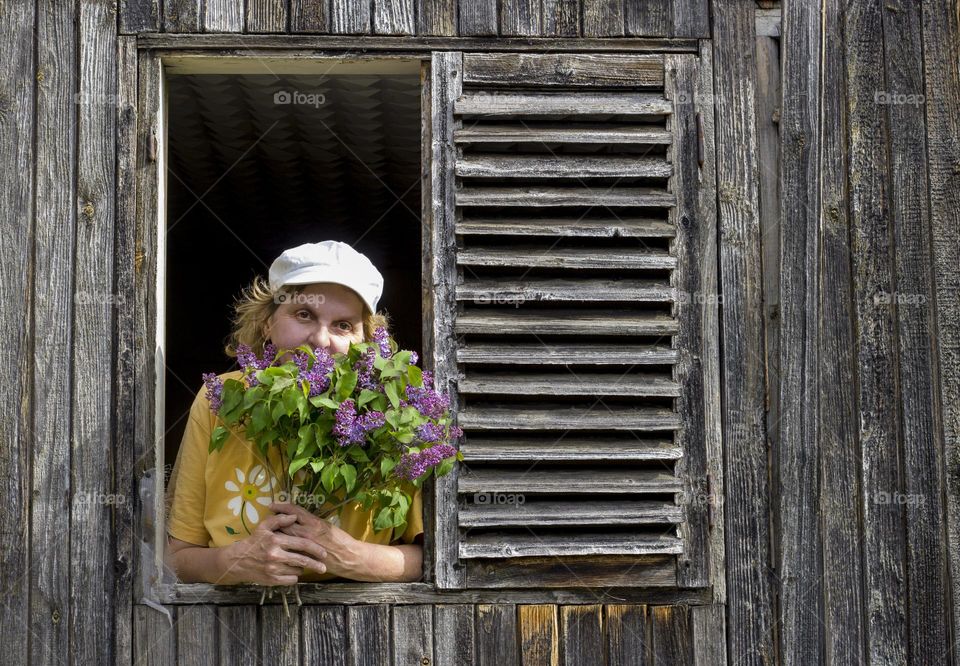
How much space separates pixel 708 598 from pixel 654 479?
408mm

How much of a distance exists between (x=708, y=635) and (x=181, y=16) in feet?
8.41

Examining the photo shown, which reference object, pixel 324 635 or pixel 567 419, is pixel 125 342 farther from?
pixel 567 419

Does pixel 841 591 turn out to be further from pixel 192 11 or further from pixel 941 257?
pixel 192 11

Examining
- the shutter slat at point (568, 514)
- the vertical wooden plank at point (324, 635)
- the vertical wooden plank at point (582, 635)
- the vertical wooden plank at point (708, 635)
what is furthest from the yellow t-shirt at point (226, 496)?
the vertical wooden plank at point (708, 635)

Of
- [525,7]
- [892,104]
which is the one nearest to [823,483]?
[892,104]

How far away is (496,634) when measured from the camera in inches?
143

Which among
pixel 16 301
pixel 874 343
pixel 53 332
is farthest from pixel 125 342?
pixel 874 343

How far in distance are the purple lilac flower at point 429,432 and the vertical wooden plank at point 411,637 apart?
1.86ft

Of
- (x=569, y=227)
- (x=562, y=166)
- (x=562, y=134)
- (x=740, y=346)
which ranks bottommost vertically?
(x=740, y=346)

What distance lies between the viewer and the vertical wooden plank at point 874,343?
3.71 meters

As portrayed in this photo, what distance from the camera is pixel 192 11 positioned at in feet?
12.4

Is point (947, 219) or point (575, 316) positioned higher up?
point (947, 219)

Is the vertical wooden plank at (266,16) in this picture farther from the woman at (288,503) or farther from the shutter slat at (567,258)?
the shutter slat at (567,258)

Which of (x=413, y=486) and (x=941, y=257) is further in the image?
(x=941, y=257)
